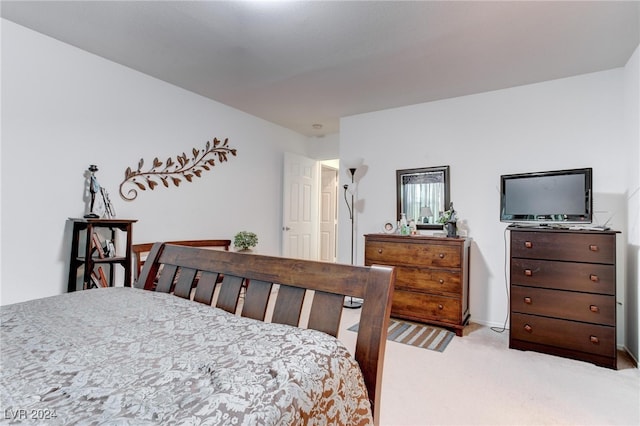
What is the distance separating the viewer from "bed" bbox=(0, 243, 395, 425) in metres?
0.64

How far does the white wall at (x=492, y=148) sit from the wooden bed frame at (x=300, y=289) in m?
2.87

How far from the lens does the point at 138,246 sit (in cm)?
308

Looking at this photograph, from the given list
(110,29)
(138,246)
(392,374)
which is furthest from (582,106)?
(138,246)

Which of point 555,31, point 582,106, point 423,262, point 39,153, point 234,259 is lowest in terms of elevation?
point 423,262

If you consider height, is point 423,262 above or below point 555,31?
below

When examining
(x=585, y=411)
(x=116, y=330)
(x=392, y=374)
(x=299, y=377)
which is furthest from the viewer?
(x=392, y=374)

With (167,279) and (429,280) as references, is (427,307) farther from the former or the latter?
(167,279)

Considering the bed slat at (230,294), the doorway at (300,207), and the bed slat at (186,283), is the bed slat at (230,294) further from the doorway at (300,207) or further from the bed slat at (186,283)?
the doorway at (300,207)

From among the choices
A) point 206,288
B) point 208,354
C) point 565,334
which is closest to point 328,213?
point 565,334

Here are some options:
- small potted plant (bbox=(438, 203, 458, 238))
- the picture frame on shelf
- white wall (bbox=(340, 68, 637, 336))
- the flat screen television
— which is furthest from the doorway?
the flat screen television

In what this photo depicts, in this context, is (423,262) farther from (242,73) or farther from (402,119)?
(242,73)

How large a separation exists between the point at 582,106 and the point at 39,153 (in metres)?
4.77

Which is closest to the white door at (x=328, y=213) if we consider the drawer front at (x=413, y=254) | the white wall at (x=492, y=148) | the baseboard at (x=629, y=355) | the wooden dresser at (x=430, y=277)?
the white wall at (x=492, y=148)

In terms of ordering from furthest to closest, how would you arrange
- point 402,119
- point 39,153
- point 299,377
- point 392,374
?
point 402,119 → point 39,153 → point 392,374 → point 299,377
